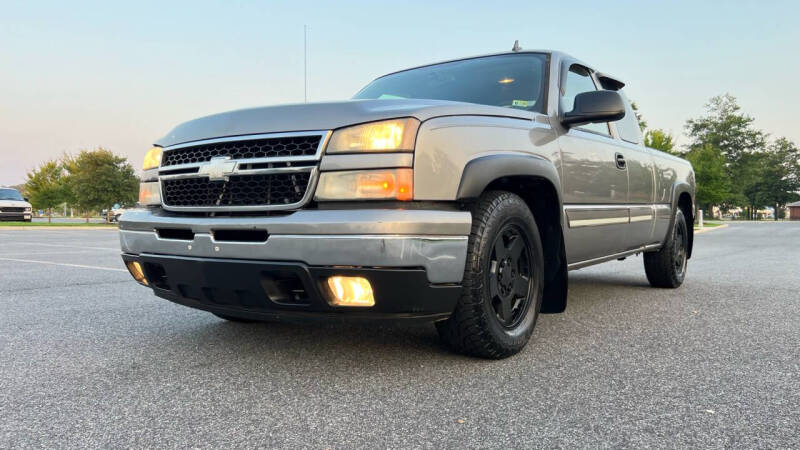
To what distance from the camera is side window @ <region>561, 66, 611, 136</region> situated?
→ 3.75m

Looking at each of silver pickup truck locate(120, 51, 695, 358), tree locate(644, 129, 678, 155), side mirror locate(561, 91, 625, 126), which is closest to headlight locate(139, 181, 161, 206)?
silver pickup truck locate(120, 51, 695, 358)

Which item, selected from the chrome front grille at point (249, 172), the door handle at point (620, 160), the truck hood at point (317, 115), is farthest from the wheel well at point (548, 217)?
the chrome front grille at point (249, 172)

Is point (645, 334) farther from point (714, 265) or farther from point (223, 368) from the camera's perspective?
point (714, 265)

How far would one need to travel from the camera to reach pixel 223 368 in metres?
2.70

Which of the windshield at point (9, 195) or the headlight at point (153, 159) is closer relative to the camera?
the headlight at point (153, 159)

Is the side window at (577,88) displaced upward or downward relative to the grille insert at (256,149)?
upward

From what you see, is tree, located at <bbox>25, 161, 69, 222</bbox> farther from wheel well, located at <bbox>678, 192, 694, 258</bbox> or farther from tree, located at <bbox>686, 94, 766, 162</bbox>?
tree, located at <bbox>686, 94, 766, 162</bbox>

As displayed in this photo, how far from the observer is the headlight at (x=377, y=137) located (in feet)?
7.73

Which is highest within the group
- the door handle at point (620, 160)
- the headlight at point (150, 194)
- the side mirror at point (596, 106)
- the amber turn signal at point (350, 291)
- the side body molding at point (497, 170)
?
the side mirror at point (596, 106)

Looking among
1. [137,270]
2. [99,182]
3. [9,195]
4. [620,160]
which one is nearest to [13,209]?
[9,195]

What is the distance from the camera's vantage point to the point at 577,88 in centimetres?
409

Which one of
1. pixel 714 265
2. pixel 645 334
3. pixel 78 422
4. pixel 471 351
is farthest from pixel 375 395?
pixel 714 265

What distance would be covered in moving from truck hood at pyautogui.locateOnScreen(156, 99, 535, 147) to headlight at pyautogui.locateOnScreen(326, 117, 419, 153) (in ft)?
0.10

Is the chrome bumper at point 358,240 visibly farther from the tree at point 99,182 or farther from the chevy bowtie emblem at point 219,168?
the tree at point 99,182
